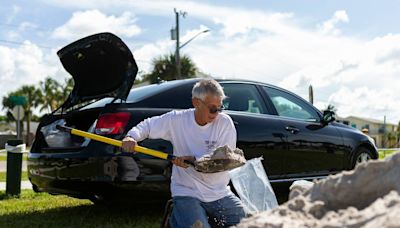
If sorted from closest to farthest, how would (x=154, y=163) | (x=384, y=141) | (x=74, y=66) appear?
1. (x=154, y=163)
2. (x=74, y=66)
3. (x=384, y=141)

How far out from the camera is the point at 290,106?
19.9ft

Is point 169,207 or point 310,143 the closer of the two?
point 169,207

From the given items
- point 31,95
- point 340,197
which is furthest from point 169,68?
point 340,197

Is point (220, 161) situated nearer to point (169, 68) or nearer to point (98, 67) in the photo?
point (98, 67)

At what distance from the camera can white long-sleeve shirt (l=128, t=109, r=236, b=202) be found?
3.48 m

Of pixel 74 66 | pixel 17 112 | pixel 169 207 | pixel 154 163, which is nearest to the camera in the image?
pixel 169 207

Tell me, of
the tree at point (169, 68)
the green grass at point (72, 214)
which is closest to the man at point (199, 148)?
the green grass at point (72, 214)

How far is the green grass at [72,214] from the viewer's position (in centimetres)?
509

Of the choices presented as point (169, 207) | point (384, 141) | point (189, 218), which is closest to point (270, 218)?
point (189, 218)

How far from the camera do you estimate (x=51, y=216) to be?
560 cm

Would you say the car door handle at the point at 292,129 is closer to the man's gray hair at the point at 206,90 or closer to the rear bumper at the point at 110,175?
the rear bumper at the point at 110,175

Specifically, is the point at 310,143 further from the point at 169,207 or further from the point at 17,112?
the point at 17,112

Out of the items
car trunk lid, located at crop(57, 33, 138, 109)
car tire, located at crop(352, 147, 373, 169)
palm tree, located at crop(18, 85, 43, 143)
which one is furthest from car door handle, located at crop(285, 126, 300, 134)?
palm tree, located at crop(18, 85, 43, 143)

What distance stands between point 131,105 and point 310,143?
2052mm
